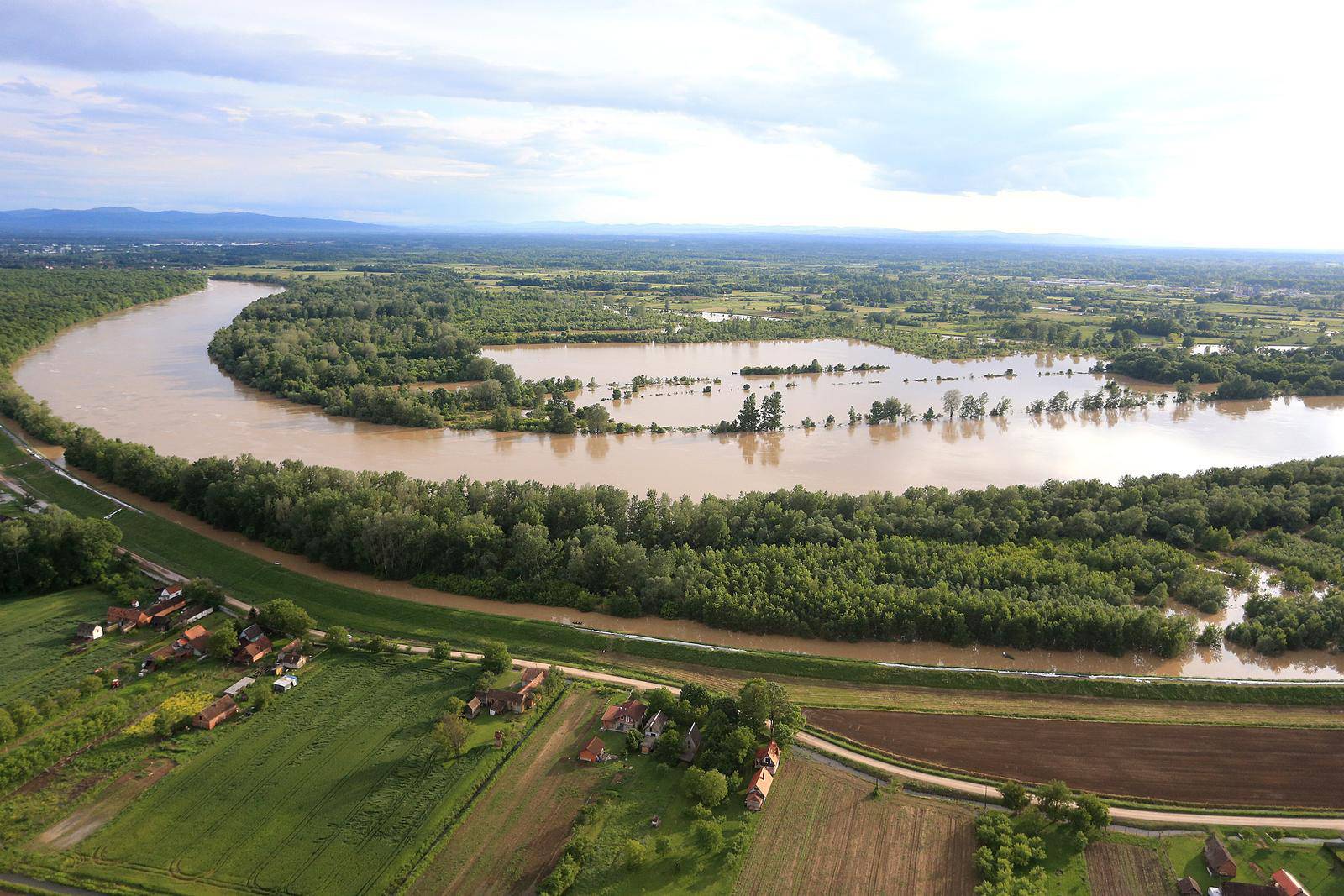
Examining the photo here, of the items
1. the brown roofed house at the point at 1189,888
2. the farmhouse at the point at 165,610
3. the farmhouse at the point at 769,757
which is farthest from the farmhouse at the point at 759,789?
the farmhouse at the point at 165,610

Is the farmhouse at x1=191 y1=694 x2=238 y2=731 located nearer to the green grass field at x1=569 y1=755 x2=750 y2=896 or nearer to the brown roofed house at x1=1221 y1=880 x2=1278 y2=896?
the green grass field at x1=569 y1=755 x2=750 y2=896

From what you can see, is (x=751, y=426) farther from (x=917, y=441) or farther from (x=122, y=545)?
(x=122, y=545)

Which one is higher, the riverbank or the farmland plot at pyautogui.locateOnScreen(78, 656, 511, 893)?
the riverbank

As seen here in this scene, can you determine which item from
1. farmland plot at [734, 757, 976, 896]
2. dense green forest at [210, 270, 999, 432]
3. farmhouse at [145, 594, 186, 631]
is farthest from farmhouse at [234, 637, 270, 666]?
dense green forest at [210, 270, 999, 432]

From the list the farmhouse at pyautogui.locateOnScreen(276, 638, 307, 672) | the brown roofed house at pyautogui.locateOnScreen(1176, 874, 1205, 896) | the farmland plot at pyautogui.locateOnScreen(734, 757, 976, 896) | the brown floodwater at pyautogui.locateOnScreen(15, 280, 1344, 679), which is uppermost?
the brown floodwater at pyautogui.locateOnScreen(15, 280, 1344, 679)

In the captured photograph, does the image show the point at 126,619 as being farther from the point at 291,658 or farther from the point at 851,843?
the point at 851,843

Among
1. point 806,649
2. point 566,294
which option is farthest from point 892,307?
point 806,649

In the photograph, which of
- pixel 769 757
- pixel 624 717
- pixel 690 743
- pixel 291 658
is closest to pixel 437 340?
pixel 291 658
